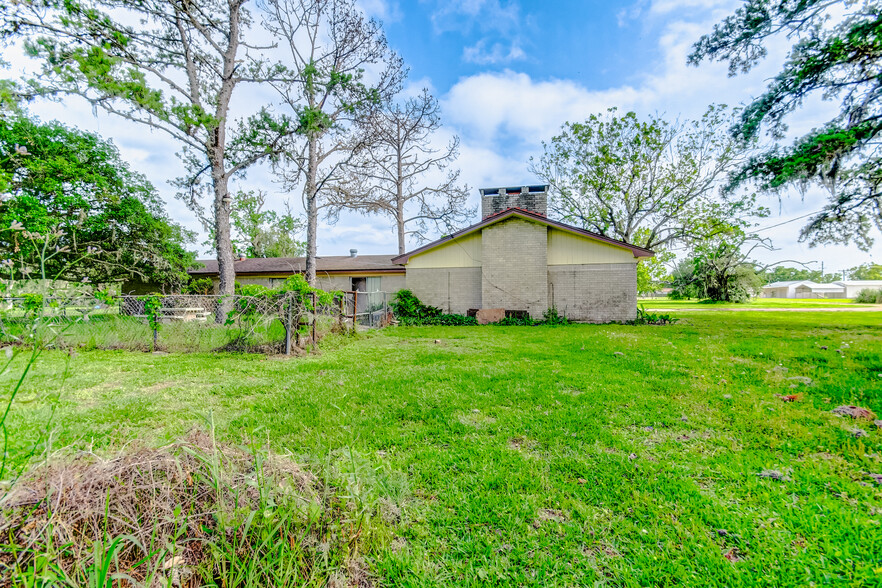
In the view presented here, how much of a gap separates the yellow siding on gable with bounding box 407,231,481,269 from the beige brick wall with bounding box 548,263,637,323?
10.4ft

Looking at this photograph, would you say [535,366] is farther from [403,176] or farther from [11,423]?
[403,176]

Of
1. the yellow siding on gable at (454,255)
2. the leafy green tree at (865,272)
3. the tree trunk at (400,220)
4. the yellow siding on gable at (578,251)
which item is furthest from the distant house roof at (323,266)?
the leafy green tree at (865,272)

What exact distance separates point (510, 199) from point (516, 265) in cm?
442

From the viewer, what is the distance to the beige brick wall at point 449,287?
1364 cm

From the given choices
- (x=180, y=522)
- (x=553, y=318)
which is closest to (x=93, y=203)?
(x=180, y=522)

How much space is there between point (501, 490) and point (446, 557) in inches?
24.9

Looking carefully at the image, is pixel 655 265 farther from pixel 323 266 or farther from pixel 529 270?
pixel 323 266

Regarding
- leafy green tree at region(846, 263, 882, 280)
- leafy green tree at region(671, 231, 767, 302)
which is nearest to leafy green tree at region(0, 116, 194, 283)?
leafy green tree at region(671, 231, 767, 302)

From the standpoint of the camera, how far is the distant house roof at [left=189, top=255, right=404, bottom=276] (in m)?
17.1

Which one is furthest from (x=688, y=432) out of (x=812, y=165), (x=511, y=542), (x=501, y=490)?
(x=812, y=165)

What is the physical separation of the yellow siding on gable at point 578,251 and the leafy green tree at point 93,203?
15204mm

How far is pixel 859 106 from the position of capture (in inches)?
380

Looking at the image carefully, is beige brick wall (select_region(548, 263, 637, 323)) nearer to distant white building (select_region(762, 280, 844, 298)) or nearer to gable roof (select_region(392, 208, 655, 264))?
gable roof (select_region(392, 208, 655, 264))

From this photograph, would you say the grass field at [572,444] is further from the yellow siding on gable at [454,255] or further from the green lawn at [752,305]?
the green lawn at [752,305]
